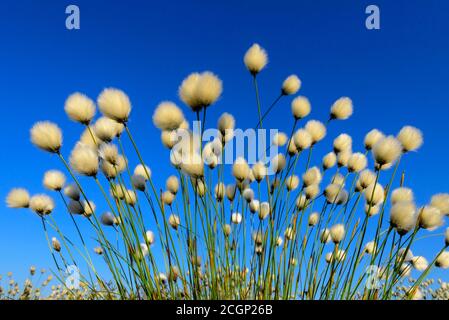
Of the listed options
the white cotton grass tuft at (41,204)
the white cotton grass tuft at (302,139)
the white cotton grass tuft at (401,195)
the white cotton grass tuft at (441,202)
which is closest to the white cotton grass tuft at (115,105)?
the white cotton grass tuft at (41,204)

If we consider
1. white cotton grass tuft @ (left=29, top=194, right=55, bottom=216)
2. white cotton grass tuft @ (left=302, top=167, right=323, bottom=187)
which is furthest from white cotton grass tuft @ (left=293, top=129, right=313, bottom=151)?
white cotton grass tuft @ (left=29, top=194, right=55, bottom=216)

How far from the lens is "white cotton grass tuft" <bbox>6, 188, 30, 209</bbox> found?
9.18ft

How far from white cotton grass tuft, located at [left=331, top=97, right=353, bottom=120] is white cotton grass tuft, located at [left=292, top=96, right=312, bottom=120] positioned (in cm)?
29

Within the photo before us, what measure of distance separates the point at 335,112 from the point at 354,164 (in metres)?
0.43

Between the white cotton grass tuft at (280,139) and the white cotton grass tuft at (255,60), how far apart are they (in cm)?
63

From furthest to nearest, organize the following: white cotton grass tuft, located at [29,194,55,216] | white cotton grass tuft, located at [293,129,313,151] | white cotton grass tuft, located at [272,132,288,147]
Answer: white cotton grass tuft, located at [272,132,288,147], white cotton grass tuft, located at [293,129,313,151], white cotton grass tuft, located at [29,194,55,216]

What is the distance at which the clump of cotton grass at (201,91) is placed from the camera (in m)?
2.26

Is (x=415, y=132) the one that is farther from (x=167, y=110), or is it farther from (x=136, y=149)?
(x=136, y=149)

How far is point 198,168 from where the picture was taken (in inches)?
92.6

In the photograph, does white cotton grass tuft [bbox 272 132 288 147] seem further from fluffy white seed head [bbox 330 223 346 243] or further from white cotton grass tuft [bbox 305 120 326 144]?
fluffy white seed head [bbox 330 223 346 243]

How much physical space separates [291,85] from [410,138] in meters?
0.93

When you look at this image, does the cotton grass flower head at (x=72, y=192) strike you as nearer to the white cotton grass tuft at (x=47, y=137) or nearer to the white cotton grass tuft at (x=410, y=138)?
the white cotton grass tuft at (x=47, y=137)
